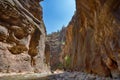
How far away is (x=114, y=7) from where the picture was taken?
8109 millimetres

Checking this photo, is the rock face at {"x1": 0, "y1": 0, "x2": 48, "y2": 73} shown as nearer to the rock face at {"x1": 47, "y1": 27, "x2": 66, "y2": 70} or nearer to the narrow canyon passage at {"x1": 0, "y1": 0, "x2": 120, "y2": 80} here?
the narrow canyon passage at {"x1": 0, "y1": 0, "x2": 120, "y2": 80}

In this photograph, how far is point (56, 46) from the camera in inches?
2448

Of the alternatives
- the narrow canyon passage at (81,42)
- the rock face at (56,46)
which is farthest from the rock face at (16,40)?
the rock face at (56,46)

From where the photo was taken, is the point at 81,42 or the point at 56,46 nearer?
the point at 81,42

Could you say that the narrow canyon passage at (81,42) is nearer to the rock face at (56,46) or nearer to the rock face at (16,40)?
the rock face at (16,40)

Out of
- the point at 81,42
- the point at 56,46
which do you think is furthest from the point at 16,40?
the point at 56,46

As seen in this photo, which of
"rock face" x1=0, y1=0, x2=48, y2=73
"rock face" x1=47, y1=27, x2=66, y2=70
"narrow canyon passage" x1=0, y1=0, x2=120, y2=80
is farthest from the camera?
"rock face" x1=47, y1=27, x2=66, y2=70

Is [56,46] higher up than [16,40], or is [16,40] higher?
[56,46]

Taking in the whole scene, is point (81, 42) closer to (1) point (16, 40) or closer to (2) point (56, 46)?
(1) point (16, 40)

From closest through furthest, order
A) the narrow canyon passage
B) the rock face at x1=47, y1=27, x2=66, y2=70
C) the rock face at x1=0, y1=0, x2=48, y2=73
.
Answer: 1. the narrow canyon passage
2. the rock face at x1=0, y1=0, x2=48, y2=73
3. the rock face at x1=47, y1=27, x2=66, y2=70

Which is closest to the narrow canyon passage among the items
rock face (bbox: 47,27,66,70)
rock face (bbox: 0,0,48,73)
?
rock face (bbox: 0,0,48,73)

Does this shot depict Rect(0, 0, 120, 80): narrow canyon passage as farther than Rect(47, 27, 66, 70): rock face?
No

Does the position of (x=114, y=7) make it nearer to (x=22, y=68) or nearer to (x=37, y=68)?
(x=22, y=68)

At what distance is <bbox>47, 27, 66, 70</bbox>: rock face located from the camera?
58.1 meters
